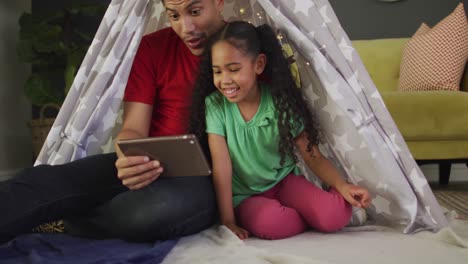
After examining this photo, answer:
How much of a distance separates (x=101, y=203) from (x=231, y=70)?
0.45 m

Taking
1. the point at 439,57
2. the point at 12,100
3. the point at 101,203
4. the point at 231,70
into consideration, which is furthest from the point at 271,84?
the point at 12,100

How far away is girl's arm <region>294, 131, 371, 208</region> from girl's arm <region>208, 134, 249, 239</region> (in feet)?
0.64

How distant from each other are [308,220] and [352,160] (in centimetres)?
19

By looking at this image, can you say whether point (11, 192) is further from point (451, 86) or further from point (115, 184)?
point (451, 86)

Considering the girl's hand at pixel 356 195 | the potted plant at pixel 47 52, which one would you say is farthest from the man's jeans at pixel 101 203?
the potted plant at pixel 47 52

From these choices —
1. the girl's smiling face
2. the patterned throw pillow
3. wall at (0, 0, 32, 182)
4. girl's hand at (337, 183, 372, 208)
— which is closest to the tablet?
the girl's smiling face

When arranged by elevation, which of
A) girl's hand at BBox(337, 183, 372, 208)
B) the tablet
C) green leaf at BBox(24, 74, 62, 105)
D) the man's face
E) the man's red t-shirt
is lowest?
girl's hand at BBox(337, 183, 372, 208)

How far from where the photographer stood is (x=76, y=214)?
1170 millimetres

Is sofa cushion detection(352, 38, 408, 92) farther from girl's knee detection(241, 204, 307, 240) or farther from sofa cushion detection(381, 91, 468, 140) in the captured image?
girl's knee detection(241, 204, 307, 240)

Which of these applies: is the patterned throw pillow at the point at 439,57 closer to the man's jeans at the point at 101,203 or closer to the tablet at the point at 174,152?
the man's jeans at the point at 101,203

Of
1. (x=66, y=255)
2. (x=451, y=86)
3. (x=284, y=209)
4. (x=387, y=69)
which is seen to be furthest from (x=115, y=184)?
(x=387, y=69)

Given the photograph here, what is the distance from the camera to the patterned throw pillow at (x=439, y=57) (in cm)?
257

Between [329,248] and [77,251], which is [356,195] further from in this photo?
[77,251]

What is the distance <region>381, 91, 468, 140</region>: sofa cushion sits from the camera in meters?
2.29
